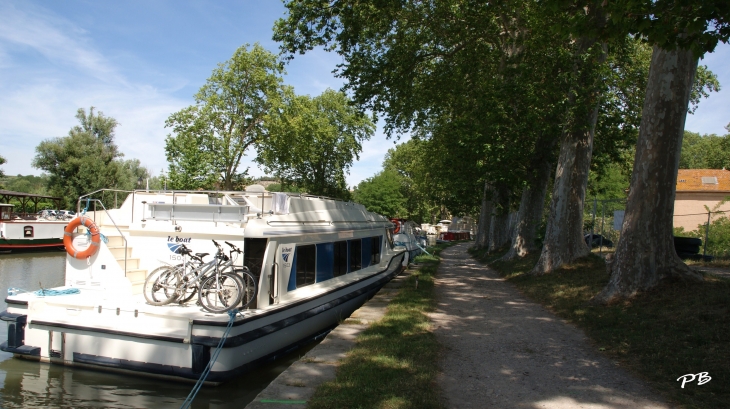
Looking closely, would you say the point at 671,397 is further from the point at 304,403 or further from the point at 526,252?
the point at 526,252

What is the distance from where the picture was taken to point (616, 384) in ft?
20.0

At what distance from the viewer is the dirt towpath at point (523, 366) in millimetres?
5602

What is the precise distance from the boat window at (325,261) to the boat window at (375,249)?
357cm

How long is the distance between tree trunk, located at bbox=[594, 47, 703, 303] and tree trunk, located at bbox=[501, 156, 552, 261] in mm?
10243

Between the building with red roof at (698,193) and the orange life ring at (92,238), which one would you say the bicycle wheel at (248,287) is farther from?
the building with red roof at (698,193)

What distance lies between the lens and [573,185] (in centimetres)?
1511

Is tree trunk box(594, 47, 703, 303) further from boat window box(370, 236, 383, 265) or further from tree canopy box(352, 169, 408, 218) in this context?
tree canopy box(352, 169, 408, 218)

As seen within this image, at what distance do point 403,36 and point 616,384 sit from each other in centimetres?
1691

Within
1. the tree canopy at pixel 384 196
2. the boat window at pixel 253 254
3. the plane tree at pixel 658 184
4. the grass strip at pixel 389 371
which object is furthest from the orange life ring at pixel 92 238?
the tree canopy at pixel 384 196

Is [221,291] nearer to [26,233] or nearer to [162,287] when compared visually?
[162,287]

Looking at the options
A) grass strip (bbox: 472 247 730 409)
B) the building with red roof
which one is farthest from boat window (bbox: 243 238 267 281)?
the building with red roof

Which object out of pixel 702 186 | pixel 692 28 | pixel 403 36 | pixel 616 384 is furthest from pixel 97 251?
pixel 702 186

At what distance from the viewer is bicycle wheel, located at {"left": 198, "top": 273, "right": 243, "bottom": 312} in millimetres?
7999

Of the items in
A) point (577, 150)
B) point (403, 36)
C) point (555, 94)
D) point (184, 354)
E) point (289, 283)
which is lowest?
point (184, 354)
